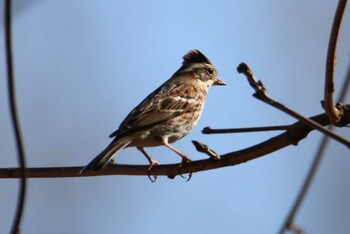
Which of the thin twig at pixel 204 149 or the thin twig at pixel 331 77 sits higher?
the thin twig at pixel 331 77

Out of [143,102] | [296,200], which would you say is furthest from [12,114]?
[143,102]

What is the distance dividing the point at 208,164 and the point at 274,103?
1.41m

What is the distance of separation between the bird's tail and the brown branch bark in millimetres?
63

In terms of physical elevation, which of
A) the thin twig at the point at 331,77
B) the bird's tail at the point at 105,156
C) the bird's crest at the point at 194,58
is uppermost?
the bird's crest at the point at 194,58

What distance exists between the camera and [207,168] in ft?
10.7

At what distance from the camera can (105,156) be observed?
4.42 meters

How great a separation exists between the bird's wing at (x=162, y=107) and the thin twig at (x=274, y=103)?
3357mm

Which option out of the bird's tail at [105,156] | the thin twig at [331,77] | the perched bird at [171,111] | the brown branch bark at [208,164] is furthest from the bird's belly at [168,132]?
the thin twig at [331,77]

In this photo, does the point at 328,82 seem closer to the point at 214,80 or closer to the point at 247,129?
the point at 247,129

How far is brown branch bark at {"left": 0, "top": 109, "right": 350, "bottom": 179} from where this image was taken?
8.48ft

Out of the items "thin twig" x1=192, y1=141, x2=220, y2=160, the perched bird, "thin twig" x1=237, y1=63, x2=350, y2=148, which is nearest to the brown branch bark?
"thin twig" x1=192, y1=141, x2=220, y2=160

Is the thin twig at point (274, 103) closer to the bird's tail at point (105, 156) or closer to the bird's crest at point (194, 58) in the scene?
the bird's tail at point (105, 156)

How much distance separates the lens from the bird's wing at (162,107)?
18.1 ft

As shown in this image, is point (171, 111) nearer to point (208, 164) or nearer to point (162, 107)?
point (162, 107)
